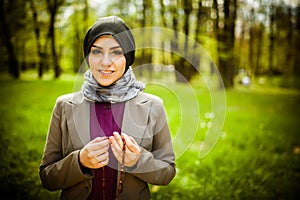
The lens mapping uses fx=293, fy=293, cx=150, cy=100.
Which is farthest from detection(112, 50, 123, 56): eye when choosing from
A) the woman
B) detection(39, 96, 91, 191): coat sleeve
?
detection(39, 96, 91, 191): coat sleeve

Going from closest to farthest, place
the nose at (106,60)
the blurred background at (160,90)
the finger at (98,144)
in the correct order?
the finger at (98,144)
the nose at (106,60)
the blurred background at (160,90)

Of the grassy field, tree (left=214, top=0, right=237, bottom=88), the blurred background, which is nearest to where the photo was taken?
the grassy field

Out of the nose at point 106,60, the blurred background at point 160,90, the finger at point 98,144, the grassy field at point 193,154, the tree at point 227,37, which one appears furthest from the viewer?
the tree at point 227,37

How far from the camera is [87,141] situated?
1465 mm

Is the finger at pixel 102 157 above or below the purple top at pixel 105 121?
below

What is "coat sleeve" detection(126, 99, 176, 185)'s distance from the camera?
1.45 m

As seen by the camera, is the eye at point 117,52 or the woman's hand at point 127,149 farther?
the eye at point 117,52

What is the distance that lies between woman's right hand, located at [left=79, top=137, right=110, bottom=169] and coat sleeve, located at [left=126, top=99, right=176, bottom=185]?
0.72 feet

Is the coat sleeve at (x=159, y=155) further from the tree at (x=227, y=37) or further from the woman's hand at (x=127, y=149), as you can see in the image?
the tree at (x=227, y=37)

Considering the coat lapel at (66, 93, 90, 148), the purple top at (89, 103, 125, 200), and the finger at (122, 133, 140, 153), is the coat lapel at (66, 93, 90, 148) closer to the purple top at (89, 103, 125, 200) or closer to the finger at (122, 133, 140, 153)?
the purple top at (89, 103, 125, 200)

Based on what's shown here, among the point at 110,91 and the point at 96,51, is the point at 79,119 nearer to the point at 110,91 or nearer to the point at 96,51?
the point at 110,91

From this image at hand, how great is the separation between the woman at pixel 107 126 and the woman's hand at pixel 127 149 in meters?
0.02

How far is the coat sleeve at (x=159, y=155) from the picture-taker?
145 centimetres

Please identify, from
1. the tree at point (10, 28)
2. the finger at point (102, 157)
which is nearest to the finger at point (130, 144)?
the finger at point (102, 157)
